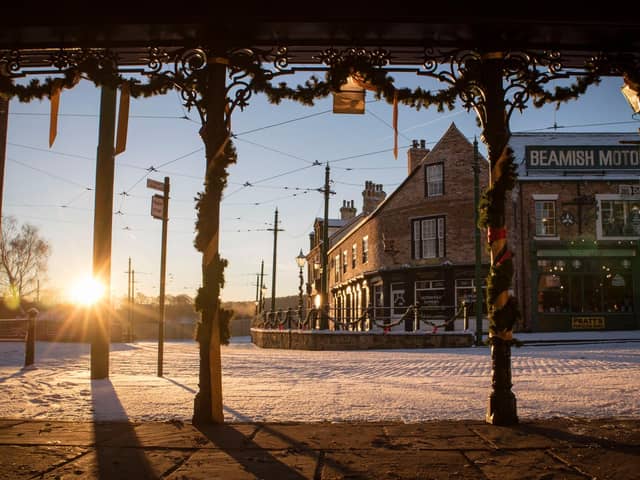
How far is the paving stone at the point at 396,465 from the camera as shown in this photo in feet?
12.6

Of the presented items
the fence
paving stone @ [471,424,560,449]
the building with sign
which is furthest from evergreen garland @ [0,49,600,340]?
the building with sign

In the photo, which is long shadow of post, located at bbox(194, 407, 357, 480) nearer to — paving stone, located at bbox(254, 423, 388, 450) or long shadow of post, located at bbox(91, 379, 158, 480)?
paving stone, located at bbox(254, 423, 388, 450)

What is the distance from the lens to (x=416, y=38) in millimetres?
6207

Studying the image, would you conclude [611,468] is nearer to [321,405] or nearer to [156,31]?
[321,405]

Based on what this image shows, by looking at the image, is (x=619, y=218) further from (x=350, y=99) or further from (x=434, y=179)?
(x=350, y=99)

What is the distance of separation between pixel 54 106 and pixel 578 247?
25318 millimetres

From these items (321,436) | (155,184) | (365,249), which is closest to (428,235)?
(365,249)

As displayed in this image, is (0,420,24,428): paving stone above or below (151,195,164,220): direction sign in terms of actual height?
below

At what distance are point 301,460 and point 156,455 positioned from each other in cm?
110

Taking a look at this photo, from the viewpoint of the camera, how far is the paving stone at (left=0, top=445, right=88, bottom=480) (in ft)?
12.8

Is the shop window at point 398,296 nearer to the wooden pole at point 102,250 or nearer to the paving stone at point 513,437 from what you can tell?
the wooden pole at point 102,250

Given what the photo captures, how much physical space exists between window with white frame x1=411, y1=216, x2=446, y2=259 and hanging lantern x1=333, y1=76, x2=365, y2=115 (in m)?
22.4

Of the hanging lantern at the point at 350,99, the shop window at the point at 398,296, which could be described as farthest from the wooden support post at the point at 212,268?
the shop window at the point at 398,296

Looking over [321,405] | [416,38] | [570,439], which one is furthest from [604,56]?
[321,405]
